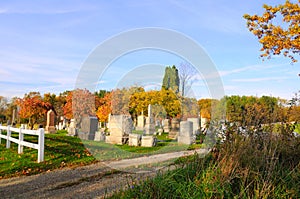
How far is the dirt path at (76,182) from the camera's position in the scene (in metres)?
5.64

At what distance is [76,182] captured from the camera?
6523 mm

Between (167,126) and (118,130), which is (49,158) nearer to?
(118,130)

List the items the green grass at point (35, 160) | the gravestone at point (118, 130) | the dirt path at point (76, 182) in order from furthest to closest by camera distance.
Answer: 1. the gravestone at point (118, 130)
2. the green grass at point (35, 160)
3. the dirt path at point (76, 182)

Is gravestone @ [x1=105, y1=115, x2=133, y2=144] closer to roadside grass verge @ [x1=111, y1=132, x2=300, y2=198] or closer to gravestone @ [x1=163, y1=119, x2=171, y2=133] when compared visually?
gravestone @ [x1=163, y1=119, x2=171, y2=133]

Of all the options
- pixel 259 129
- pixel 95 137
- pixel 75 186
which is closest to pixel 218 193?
pixel 259 129

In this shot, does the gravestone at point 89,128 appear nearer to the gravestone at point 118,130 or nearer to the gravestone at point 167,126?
the gravestone at point 118,130

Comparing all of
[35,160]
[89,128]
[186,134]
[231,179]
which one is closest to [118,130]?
[89,128]

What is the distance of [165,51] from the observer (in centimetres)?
939

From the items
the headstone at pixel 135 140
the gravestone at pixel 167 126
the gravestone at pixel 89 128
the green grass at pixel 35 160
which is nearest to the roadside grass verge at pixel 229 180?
the green grass at pixel 35 160

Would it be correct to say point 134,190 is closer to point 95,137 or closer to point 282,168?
point 282,168

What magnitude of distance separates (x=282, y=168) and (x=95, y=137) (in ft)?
39.7

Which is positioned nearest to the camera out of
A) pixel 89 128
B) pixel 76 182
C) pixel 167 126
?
pixel 76 182

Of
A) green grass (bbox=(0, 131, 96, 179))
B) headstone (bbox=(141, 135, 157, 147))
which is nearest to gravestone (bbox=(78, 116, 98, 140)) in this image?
headstone (bbox=(141, 135, 157, 147))

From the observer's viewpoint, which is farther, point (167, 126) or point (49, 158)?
point (167, 126)
